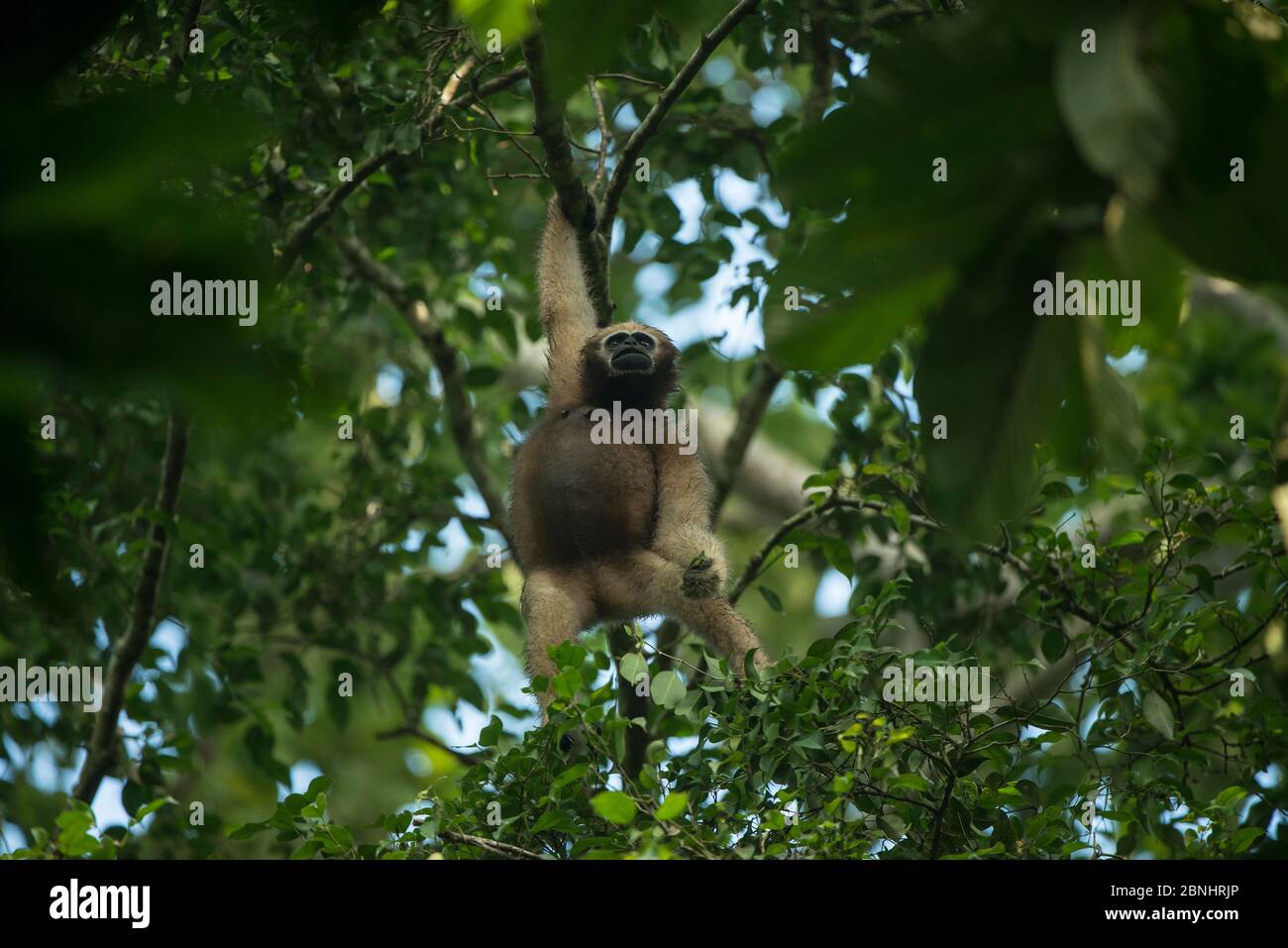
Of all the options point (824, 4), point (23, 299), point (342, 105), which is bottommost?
point (23, 299)

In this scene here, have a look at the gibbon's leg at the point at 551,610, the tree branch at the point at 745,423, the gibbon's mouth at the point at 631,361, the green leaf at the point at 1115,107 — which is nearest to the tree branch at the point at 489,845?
the gibbon's leg at the point at 551,610

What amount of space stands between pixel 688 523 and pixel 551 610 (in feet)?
3.38

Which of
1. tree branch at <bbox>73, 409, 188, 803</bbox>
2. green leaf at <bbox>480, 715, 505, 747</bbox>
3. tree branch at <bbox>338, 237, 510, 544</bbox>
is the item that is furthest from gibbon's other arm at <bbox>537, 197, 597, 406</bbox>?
green leaf at <bbox>480, 715, 505, 747</bbox>

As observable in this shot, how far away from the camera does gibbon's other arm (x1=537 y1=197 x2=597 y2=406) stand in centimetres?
838

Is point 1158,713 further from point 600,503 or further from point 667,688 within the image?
point 600,503

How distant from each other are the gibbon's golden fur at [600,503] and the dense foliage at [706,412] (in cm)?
41

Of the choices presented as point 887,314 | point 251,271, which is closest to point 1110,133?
point 887,314

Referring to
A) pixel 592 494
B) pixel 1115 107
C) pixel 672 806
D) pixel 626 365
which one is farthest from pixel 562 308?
pixel 1115 107

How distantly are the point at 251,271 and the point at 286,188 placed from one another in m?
7.74

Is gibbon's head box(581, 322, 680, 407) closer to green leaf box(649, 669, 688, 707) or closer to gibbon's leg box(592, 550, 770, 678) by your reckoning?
gibbon's leg box(592, 550, 770, 678)

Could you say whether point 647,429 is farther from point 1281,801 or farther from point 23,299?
point 23,299

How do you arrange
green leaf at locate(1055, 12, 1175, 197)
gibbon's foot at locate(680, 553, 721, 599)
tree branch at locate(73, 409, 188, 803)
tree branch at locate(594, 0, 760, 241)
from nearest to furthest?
green leaf at locate(1055, 12, 1175, 197)
tree branch at locate(594, 0, 760, 241)
gibbon's foot at locate(680, 553, 721, 599)
tree branch at locate(73, 409, 188, 803)

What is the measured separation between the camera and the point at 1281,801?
6.97ft

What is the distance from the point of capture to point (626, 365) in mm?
8172
